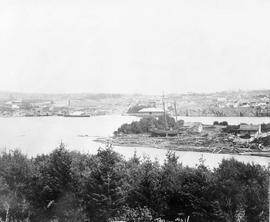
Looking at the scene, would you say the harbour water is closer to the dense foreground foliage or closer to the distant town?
the distant town

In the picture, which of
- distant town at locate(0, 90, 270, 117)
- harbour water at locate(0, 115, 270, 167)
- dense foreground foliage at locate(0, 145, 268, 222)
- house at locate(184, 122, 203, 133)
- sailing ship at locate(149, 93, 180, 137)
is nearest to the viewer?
dense foreground foliage at locate(0, 145, 268, 222)

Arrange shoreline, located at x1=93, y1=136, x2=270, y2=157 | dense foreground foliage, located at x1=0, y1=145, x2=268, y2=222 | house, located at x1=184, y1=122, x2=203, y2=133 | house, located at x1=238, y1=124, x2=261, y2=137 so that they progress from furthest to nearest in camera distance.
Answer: house, located at x1=184, y1=122, x2=203, y2=133 < house, located at x1=238, y1=124, x2=261, y2=137 < shoreline, located at x1=93, y1=136, x2=270, y2=157 < dense foreground foliage, located at x1=0, y1=145, x2=268, y2=222

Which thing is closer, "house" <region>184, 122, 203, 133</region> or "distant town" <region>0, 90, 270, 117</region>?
"distant town" <region>0, 90, 270, 117</region>

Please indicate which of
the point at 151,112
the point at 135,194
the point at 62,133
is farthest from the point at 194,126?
the point at 135,194

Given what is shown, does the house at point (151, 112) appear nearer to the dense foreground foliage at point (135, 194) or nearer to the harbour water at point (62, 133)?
the harbour water at point (62, 133)

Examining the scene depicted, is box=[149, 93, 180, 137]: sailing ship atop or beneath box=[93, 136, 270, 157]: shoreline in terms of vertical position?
atop

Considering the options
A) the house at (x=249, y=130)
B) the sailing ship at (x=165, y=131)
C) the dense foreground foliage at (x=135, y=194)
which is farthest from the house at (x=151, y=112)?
the dense foreground foliage at (x=135, y=194)

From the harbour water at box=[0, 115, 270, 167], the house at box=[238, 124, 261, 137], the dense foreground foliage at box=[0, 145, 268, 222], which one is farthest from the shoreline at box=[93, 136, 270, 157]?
the dense foreground foliage at box=[0, 145, 268, 222]

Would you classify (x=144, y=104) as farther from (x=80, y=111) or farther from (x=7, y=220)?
(x=7, y=220)
